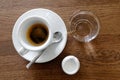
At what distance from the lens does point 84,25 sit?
2.92ft

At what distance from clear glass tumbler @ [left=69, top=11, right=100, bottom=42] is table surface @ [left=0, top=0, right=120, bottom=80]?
0.01m

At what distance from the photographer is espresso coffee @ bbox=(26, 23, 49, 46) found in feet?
2.73

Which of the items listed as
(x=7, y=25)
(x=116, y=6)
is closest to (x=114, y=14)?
(x=116, y=6)

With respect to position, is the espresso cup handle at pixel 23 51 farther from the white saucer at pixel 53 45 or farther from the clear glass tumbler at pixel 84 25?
the clear glass tumbler at pixel 84 25

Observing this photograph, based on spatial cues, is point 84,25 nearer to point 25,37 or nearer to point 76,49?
point 76,49

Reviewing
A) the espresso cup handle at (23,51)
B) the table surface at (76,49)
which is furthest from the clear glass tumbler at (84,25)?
the espresso cup handle at (23,51)

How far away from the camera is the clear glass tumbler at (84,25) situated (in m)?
0.86

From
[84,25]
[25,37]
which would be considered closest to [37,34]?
[25,37]

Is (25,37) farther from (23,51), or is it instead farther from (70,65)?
(70,65)

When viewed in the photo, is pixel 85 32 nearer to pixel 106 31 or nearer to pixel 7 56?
pixel 106 31

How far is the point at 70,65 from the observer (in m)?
0.85

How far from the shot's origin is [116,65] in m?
0.84

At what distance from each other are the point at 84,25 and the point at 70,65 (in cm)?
14

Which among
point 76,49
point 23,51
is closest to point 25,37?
point 23,51
